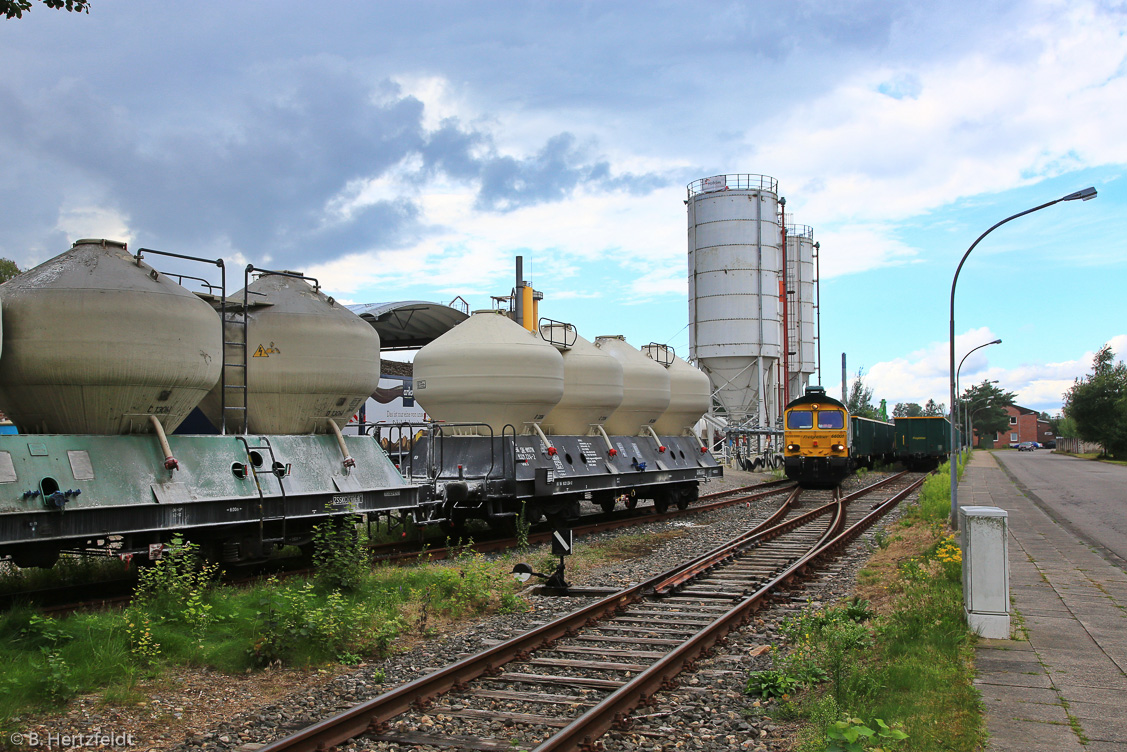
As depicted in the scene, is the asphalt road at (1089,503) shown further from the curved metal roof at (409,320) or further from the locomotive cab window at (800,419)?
the curved metal roof at (409,320)

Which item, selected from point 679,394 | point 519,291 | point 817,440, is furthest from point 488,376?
point 817,440

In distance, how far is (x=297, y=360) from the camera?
A: 460 inches

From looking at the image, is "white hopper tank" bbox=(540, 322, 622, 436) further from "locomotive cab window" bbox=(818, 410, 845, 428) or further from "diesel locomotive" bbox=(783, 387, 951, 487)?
"locomotive cab window" bbox=(818, 410, 845, 428)

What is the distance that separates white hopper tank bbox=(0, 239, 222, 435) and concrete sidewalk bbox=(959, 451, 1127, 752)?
871cm

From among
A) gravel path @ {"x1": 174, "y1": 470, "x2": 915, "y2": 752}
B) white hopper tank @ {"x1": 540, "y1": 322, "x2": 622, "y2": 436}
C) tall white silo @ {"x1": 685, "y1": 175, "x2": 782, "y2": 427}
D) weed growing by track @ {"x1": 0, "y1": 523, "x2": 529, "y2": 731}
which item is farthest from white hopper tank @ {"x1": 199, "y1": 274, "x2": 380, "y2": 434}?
tall white silo @ {"x1": 685, "y1": 175, "x2": 782, "y2": 427}

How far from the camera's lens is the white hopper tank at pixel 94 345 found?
8953mm

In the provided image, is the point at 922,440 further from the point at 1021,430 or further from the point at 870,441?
the point at 1021,430

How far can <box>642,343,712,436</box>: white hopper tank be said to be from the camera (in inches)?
952

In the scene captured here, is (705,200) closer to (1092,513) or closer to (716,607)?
(1092,513)

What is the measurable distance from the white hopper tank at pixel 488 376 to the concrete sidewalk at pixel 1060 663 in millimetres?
8616

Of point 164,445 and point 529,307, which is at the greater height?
point 529,307

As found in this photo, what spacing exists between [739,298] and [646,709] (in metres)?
40.7

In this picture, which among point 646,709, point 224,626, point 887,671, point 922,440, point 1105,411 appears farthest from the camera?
point 1105,411

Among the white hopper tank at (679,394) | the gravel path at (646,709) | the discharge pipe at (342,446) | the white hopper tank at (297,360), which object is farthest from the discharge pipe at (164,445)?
the white hopper tank at (679,394)
